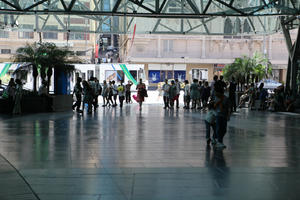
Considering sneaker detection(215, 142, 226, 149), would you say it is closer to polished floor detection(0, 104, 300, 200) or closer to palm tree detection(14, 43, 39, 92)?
polished floor detection(0, 104, 300, 200)

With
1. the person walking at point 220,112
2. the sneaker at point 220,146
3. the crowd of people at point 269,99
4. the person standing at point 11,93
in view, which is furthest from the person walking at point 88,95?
the sneaker at point 220,146

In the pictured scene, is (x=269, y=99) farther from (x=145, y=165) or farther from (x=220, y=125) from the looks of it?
(x=145, y=165)

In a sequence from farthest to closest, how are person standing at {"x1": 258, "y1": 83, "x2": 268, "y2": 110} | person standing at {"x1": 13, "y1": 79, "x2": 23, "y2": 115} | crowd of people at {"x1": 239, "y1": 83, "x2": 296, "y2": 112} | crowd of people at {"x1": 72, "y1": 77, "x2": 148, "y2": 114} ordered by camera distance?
person standing at {"x1": 258, "y1": 83, "x2": 268, "y2": 110}
crowd of people at {"x1": 239, "y1": 83, "x2": 296, "y2": 112}
crowd of people at {"x1": 72, "y1": 77, "x2": 148, "y2": 114}
person standing at {"x1": 13, "y1": 79, "x2": 23, "y2": 115}

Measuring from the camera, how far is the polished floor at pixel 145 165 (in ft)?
19.1

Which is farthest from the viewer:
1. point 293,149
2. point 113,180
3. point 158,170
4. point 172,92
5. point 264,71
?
point 264,71

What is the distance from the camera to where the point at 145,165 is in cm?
774

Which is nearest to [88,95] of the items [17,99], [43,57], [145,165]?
[43,57]

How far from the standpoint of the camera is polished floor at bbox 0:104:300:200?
581 cm

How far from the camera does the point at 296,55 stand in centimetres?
2327

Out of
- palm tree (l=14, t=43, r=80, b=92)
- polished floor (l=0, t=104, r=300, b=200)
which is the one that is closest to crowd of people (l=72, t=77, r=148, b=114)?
palm tree (l=14, t=43, r=80, b=92)

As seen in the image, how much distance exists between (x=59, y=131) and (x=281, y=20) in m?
15.8

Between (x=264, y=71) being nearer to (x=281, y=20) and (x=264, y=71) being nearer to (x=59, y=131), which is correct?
(x=281, y=20)

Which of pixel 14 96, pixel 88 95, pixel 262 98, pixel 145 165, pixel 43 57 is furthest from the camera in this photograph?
pixel 262 98

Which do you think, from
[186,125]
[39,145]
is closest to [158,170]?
[39,145]
